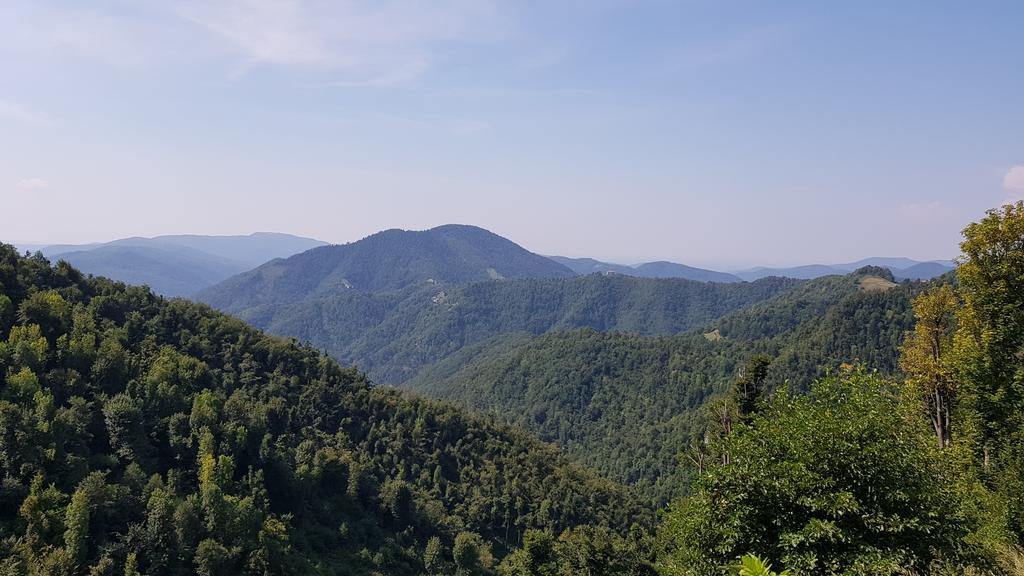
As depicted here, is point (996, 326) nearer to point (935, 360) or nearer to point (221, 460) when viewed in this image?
point (935, 360)

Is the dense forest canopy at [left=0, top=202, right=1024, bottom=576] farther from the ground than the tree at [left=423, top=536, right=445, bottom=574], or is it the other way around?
the dense forest canopy at [left=0, top=202, right=1024, bottom=576]

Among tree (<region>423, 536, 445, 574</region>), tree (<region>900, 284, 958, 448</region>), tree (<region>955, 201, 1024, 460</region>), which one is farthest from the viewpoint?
tree (<region>423, 536, 445, 574</region>)

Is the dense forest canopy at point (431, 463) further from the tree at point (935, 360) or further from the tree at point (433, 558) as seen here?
the tree at point (433, 558)

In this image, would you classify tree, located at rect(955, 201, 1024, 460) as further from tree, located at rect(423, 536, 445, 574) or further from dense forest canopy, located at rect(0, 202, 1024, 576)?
tree, located at rect(423, 536, 445, 574)

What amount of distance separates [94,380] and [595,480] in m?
87.3

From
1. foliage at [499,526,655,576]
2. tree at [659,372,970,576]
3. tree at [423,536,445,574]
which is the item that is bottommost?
tree at [423,536,445,574]

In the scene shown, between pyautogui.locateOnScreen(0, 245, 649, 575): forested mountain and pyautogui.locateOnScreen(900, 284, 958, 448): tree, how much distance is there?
189 feet

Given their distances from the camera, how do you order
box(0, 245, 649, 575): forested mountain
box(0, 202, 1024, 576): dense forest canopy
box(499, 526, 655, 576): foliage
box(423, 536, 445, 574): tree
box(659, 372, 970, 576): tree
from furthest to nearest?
→ 1. box(423, 536, 445, 574): tree
2. box(0, 245, 649, 575): forested mountain
3. box(499, 526, 655, 576): foliage
4. box(0, 202, 1024, 576): dense forest canopy
5. box(659, 372, 970, 576): tree

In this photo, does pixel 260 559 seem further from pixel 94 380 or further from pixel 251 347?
pixel 251 347

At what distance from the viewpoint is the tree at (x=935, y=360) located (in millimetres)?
35062

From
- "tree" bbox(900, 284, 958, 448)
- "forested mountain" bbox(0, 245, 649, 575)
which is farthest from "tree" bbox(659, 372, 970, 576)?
"forested mountain" bbox(0, 245, 649, 575)

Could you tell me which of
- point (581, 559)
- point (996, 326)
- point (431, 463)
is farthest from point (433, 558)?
point (996, 326)

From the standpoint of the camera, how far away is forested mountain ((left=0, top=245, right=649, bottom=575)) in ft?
163

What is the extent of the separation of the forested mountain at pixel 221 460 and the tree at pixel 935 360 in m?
57.6
